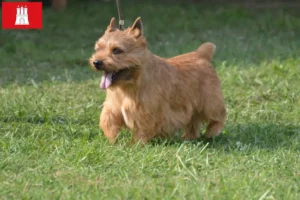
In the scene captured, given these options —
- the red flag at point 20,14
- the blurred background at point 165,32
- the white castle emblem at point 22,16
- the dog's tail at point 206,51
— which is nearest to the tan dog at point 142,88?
the dog's tail at point 206,51

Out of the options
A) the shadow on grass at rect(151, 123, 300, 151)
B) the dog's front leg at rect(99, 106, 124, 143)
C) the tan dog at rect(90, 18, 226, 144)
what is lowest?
the shadow on grass at rect(151, 123, 300, 151)

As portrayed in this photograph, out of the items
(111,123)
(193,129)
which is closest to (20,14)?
(193,129)

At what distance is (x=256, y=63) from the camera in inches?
396

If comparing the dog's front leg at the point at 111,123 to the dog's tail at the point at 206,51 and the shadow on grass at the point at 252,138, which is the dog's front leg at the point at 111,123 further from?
the dog's tail at the point at 206,51

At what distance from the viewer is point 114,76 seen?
5609mm

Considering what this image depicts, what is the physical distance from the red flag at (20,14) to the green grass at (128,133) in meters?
0.39

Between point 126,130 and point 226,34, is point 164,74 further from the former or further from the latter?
point 226,34

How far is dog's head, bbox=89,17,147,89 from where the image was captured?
5.51 metres

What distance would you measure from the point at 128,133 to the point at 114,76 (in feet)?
2.33

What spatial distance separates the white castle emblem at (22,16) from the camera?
10680 millimetres

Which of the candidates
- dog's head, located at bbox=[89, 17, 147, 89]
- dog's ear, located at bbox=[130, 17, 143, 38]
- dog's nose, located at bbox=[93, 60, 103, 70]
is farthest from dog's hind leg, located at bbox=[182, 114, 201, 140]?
dog's nose, located at bbox=[93, 60, 103, 70]

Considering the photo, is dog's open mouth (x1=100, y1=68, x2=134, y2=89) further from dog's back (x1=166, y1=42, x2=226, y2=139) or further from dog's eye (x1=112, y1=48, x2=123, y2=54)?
dog's back (x1=166, y1=42, x2=226, y2=139)

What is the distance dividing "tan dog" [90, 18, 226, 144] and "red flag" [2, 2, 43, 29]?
4860mm

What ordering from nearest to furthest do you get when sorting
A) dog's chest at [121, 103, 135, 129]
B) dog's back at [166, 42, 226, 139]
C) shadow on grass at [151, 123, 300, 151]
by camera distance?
dog's chest at [121, 103, 135, 129] → shadow on grass at [151, 123, 300, 151] → dog's back at [166, 42, 226, 139]
